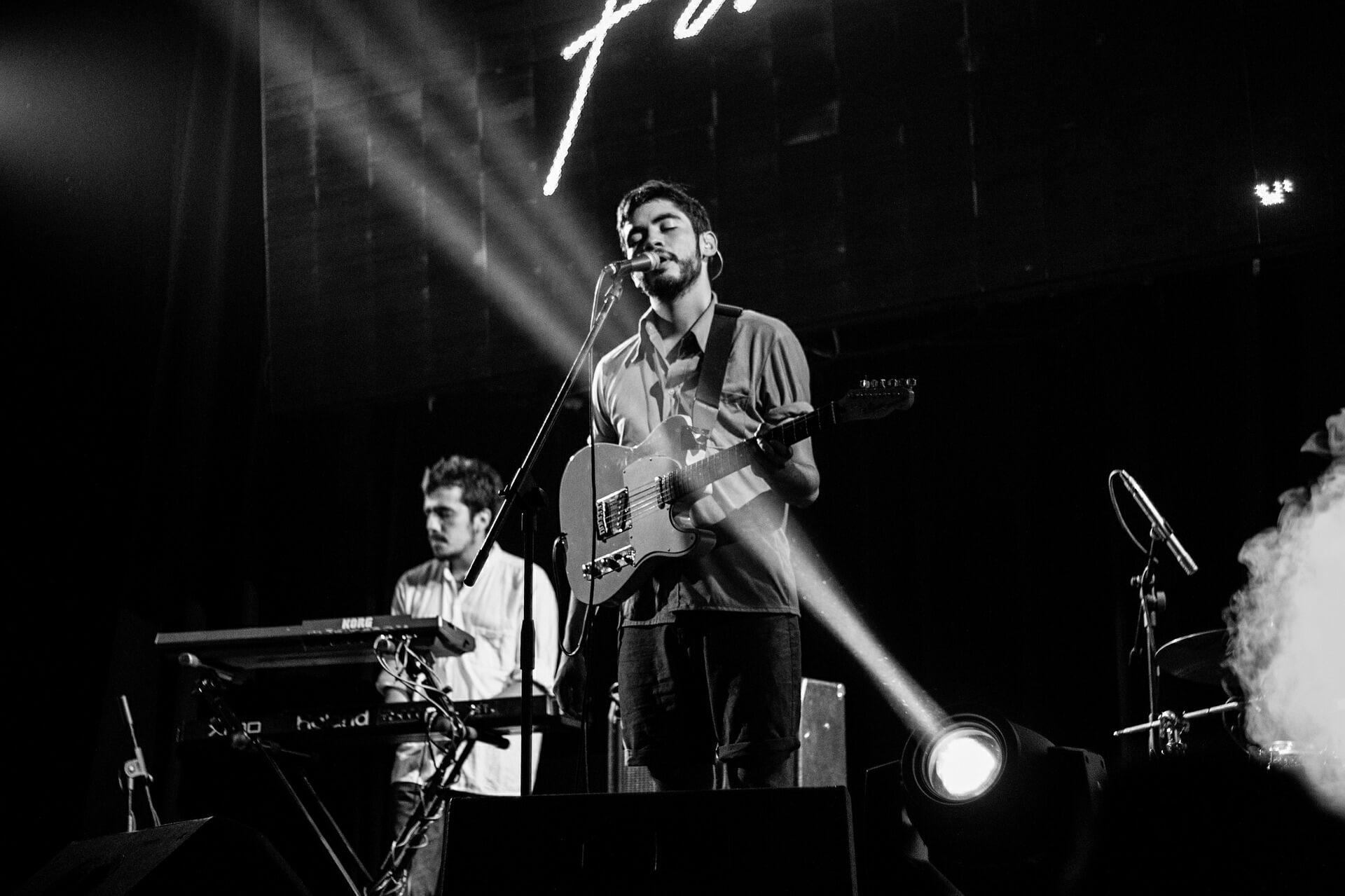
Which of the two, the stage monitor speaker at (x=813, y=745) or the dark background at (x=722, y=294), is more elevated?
the dark background at (x=722, y=294)

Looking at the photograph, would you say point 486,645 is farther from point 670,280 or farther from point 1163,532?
point 1163,532

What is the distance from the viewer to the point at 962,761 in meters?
2.09

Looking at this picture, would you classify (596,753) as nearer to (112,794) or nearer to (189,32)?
(112,794)

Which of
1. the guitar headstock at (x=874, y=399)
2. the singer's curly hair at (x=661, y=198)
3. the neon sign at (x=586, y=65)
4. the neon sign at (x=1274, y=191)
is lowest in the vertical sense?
the guitar headstock at (x=874, y=399)

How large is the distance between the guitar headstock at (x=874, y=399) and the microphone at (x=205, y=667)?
6.71ft

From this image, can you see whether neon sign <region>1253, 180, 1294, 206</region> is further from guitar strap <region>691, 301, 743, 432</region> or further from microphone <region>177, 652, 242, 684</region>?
microphone <region>177, 652, 242, 684</region>

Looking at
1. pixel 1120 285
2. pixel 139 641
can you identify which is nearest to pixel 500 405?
pixel 139 641

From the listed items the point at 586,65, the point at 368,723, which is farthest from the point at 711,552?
the point at 586,65

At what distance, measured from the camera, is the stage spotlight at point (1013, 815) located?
193cm

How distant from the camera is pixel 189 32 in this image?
597 cm

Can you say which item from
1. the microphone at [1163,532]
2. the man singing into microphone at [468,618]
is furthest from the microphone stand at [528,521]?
the microphone at [1163,532]

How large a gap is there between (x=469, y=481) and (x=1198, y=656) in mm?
2817

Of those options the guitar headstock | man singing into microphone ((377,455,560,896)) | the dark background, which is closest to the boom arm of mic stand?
the guitar headstock

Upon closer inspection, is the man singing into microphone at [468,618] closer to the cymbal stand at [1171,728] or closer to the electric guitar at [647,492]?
the electric guitar at [647,492]
